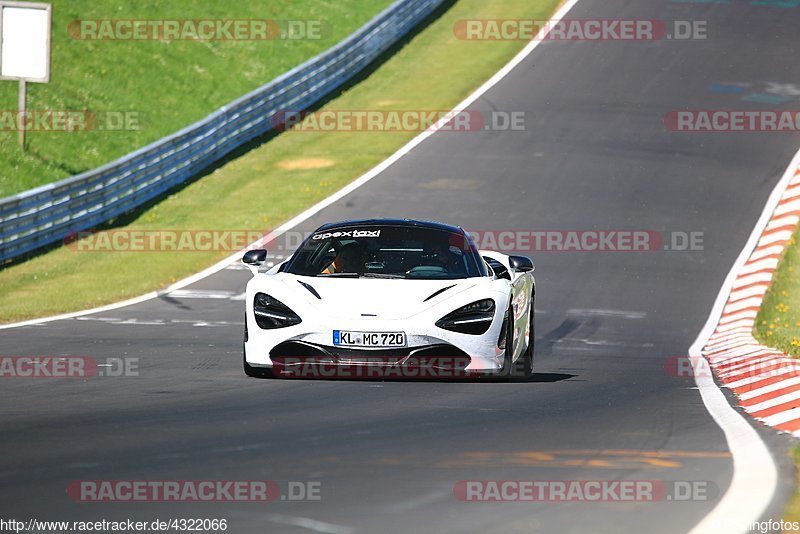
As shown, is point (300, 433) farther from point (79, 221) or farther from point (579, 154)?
point (579, 154)

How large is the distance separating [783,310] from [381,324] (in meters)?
9.50

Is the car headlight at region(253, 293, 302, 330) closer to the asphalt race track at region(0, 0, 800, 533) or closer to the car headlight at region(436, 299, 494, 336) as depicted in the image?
the asphalt race track at region(0, 0, 800, 533)

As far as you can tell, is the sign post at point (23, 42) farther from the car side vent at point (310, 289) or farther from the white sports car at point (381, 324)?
the car side vent at point (310, 289)

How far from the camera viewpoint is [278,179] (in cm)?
2789

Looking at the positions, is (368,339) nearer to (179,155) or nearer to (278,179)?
(278,179)

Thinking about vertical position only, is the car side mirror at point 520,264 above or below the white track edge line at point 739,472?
above

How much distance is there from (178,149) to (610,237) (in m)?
9.25

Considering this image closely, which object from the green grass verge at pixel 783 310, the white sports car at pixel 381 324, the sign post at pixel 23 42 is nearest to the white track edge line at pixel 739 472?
the white sports car at pixel 381 324

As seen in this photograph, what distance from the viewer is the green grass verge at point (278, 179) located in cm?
2030

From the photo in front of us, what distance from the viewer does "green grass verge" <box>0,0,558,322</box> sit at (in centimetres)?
2030

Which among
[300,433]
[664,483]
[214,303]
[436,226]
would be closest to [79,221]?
[214,303]

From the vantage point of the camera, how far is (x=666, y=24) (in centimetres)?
3716

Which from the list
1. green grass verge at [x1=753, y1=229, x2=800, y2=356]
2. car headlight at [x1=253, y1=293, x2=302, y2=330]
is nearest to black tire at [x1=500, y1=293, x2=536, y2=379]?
car headlight at [x1=253, y1=293, x2=302, y2=330]

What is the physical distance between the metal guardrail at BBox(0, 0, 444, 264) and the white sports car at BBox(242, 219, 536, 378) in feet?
37.7
